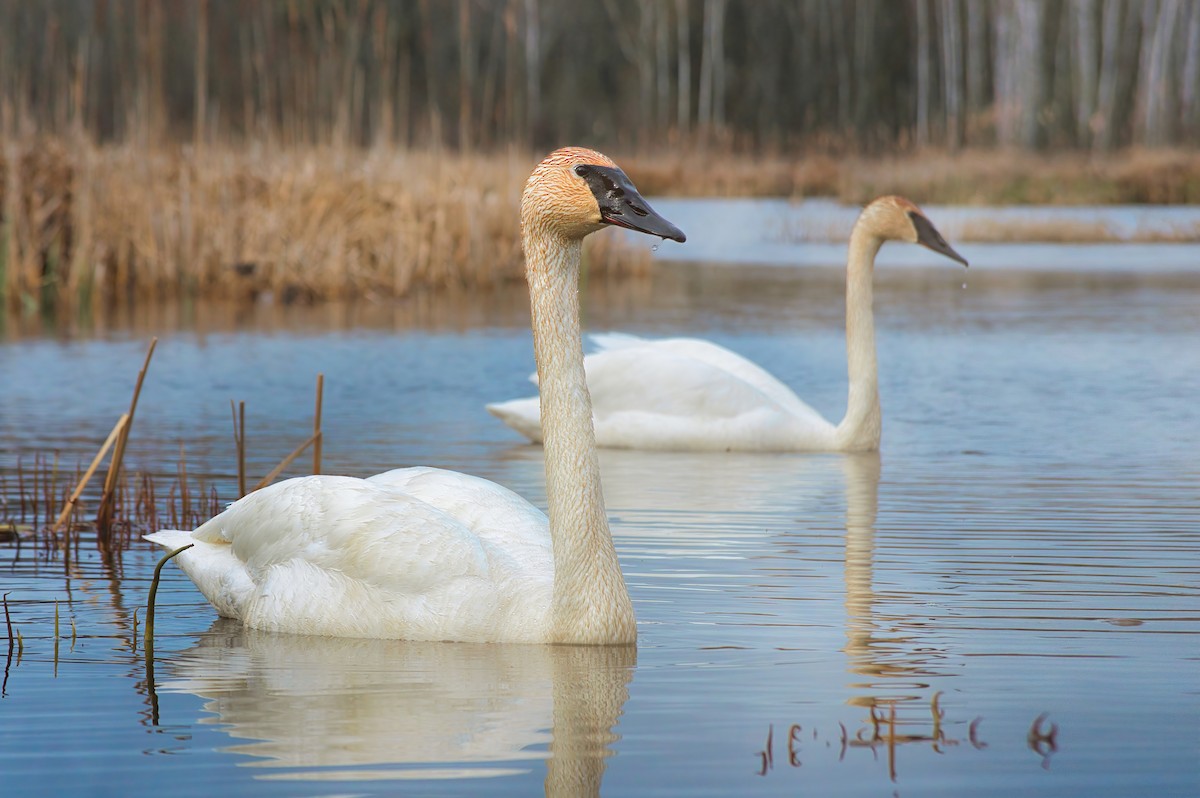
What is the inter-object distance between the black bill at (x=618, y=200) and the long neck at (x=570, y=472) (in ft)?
0.74

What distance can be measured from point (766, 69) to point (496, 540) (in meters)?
51.1

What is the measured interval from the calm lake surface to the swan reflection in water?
0.04 ft

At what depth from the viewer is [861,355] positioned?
10.2m

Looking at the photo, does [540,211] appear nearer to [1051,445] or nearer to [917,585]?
[917,585]

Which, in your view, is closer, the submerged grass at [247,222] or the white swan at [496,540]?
the white swan at [496,540]

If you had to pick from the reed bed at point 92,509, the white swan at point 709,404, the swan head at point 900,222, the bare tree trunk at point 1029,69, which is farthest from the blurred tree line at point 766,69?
the reed bed at point 92,509

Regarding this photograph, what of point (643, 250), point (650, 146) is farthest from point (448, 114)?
point (643, 250)

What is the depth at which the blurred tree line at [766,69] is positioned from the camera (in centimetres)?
3969

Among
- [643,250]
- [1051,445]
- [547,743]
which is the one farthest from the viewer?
[643,250]

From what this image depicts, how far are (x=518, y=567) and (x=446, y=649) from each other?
318 millimetres

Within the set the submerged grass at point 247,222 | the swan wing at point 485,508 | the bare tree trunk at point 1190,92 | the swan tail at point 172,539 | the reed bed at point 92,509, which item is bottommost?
the reed bed at point 92,509

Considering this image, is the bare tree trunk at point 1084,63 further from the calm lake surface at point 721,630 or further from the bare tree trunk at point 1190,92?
the calm lake surface at point 721,630

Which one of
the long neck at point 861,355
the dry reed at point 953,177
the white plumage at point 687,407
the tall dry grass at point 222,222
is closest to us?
the long neck at point 861,355

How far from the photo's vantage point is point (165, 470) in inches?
352
